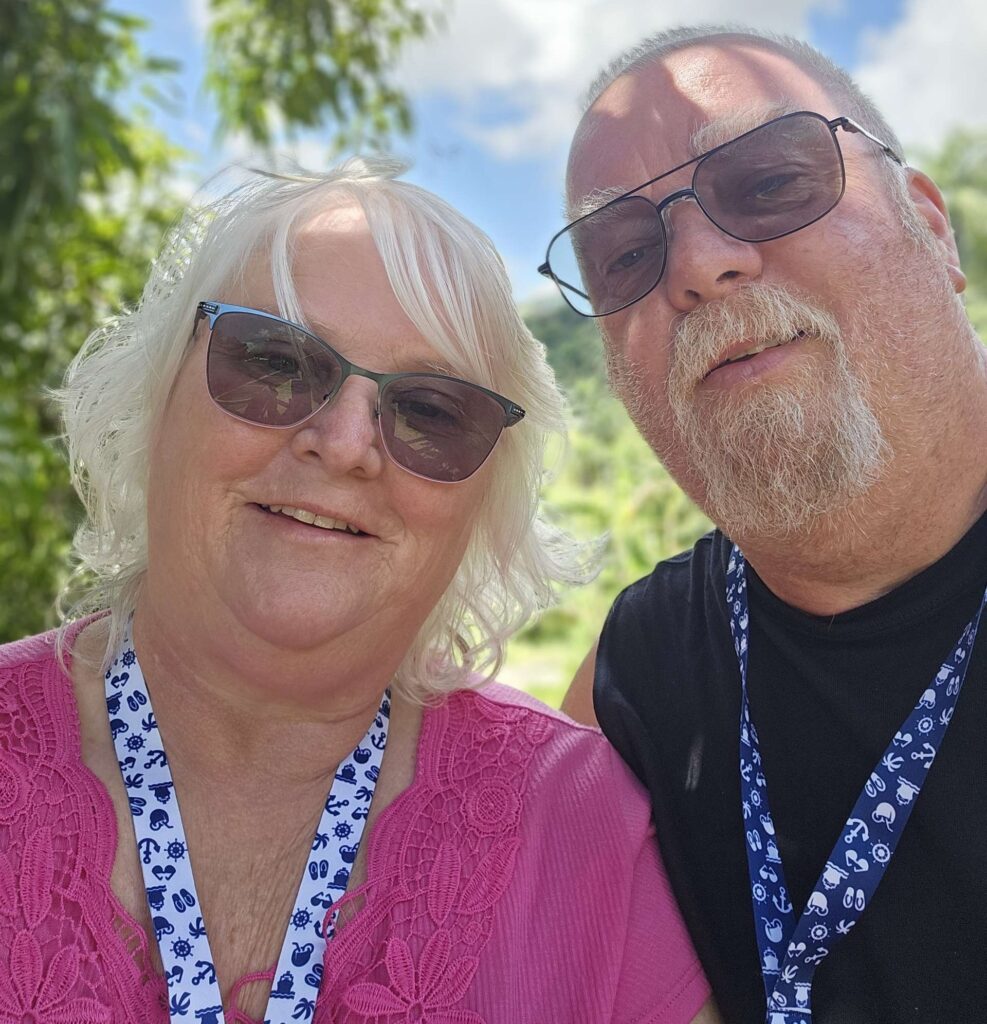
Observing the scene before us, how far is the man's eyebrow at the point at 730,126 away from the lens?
1915 millimetres

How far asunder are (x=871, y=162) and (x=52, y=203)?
316 cm

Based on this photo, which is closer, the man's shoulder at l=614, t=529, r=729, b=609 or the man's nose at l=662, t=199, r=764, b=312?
the man's nose at l=662, t=199, r=764, b=312

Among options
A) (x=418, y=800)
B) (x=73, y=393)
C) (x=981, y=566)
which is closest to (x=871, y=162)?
(x=981, y=566)

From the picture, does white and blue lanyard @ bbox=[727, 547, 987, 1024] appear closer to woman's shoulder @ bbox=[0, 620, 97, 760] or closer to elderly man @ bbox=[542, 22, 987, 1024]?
elderly man @ bbox=[542, 22, 987, 1024]

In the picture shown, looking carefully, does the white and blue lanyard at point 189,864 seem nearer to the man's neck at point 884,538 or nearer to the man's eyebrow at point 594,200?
the man's neck at point 884,538

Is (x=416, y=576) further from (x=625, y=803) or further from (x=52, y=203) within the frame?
(x=52, y=203)

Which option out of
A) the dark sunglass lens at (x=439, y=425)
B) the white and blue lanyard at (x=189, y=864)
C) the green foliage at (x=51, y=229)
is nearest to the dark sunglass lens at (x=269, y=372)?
the dark sunglass lens at (x=439, y=425)

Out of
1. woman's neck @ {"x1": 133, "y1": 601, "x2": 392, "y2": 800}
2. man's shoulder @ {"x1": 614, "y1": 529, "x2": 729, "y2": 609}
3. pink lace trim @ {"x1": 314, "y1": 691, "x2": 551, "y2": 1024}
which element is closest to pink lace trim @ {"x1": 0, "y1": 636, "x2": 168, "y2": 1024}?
woman's neck @ {"x1": 133, "y1": 601, "x2": 392, "y2": 800}

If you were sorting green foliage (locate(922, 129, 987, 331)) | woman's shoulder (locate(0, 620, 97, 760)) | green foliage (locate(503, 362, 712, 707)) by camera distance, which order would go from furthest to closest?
green foliage (locate(922, 129, 987, 331)), green foliage (locate(503, 362, 712, 707)), woman's shoulder (locate(0, 620, 97, 760))

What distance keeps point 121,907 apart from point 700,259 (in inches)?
61.3

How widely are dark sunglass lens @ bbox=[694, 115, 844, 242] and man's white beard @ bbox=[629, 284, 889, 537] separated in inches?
5.5

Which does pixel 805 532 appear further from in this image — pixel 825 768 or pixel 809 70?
pixel 809 70

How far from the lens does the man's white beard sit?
178 centimetres

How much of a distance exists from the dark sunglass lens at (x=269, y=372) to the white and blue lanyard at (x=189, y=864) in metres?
0.59
